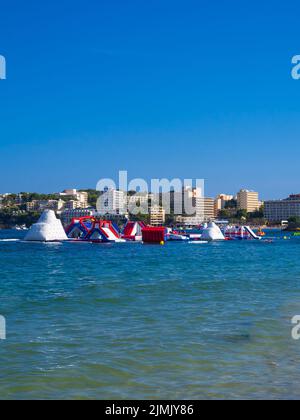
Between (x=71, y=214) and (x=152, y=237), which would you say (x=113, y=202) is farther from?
(x=152, y=237)

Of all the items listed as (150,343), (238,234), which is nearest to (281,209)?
(238,234)

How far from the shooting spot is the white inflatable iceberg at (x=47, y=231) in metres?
62.1

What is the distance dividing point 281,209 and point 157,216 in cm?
4307

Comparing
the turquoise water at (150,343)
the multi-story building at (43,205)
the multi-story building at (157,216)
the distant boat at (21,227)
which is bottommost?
the turquoise water at (150,343)

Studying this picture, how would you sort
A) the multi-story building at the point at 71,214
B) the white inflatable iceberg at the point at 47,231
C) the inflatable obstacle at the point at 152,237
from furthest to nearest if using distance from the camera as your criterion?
the multi-story building at the point at 71,214
the inflatable obstacle at the point at 152,237
the white inflatable iceberg at the point at 47,231

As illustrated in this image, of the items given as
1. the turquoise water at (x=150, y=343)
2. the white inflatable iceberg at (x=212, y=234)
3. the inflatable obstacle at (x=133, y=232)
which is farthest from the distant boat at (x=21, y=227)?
the turquoise water at (x=150, y=343)

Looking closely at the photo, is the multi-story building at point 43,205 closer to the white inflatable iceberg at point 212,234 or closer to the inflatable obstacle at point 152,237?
the white inflatable iceberg at point 212,234

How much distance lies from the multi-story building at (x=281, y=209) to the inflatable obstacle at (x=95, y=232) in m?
120

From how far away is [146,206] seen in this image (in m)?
162

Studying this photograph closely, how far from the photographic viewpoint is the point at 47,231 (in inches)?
2438

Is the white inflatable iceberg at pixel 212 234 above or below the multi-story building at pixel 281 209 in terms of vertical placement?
below

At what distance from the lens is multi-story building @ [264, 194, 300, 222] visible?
178500 millimetres
